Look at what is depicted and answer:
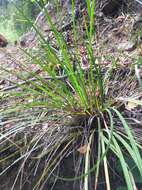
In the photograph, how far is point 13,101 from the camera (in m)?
1.86

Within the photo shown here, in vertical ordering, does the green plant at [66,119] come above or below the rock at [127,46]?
below

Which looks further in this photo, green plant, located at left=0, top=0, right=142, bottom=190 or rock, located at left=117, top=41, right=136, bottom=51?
rock, located at left=117, top=41, right=136, bottom=51

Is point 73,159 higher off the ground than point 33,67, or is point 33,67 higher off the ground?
point 33,67

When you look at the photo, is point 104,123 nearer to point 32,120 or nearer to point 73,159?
point 73,159

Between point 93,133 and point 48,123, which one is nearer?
point 93,133

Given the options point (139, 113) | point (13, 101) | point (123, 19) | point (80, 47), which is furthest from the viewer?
point (123, 19)

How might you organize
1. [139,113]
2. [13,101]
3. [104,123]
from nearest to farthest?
1. [104,123]
2. [139,113]
3. [13,101]

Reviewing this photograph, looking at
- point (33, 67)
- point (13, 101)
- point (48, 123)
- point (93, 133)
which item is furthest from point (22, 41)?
point (93, 133)

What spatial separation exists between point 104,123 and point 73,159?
206 mm

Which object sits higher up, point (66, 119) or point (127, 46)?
point (127, 46)

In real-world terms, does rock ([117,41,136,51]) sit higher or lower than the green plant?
higher

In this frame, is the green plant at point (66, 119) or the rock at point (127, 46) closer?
the green plant at point (66, 119)

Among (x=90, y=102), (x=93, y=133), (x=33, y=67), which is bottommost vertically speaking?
(x=93, y=133)

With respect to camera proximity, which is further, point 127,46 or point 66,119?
point 127,46
